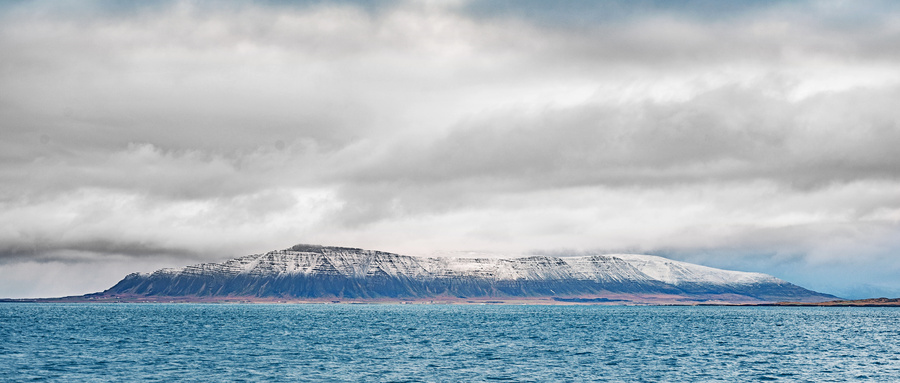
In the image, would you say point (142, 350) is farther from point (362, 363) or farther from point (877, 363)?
point (877, 363)

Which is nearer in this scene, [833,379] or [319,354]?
[833,379]

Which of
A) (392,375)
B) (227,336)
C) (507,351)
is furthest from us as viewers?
(227,336)

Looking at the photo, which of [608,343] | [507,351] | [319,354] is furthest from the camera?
[608,343]

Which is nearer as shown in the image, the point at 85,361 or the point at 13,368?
the point at 13,368

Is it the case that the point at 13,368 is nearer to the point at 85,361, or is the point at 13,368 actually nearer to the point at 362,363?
the point at 85,361

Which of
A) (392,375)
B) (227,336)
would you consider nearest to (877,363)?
(392,375)

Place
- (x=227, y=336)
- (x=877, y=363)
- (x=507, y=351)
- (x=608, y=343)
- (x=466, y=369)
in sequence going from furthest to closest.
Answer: (x=227, y=336), (x=608, y=343), (x=507, y=351), (x=877, y=363), (x=466, y=369)

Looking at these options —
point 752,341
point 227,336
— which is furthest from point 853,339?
point 227,336

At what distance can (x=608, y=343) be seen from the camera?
142 meters

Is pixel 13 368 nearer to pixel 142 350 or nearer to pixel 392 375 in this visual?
pixel 142 350

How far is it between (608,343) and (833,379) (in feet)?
182

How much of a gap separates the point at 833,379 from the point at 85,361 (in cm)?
9097

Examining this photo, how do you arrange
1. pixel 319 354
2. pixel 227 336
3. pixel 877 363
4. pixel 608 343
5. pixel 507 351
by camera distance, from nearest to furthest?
pixel 877 363 < pixel 319 354 < pixel 507 351 < pixel 608 343 < pixel 227 336

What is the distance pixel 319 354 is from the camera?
11238 cm
